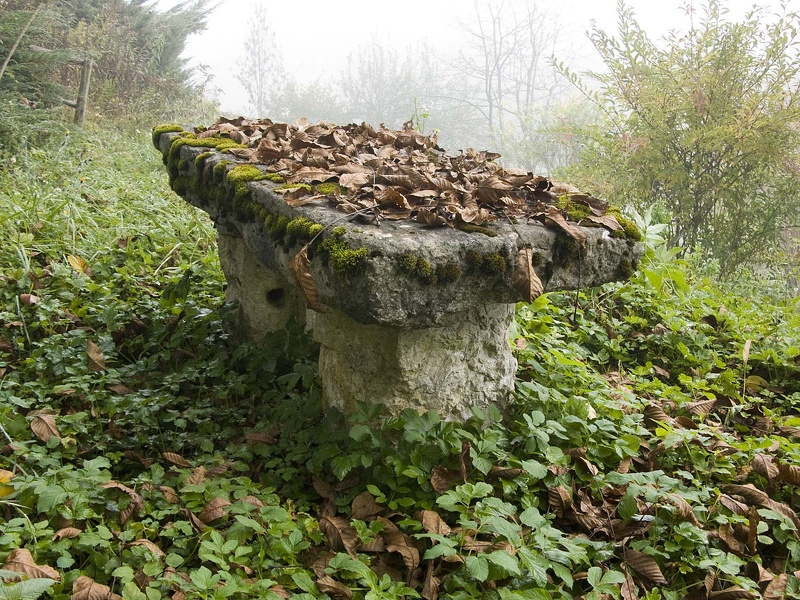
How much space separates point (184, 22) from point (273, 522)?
1142 centimetres

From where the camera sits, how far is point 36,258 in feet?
12.4

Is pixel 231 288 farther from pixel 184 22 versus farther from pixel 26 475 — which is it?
pixel 184 22

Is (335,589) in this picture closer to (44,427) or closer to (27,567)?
(27,567)

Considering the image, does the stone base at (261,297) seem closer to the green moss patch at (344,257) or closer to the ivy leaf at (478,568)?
the green moss patch at (344,257)

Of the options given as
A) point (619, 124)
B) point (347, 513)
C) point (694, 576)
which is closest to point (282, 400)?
point (347, 513)

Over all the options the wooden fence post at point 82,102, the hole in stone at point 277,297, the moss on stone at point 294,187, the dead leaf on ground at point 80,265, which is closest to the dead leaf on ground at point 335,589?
the moss on stone at point 294,187

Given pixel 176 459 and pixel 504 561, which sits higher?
pixel 504 561

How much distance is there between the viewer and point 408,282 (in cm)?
180

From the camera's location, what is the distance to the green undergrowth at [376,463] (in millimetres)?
1757

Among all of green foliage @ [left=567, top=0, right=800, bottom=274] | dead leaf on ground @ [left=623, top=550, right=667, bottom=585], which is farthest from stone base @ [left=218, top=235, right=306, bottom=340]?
green foliage @ [left=567, top=0, right=800, bottom=274]

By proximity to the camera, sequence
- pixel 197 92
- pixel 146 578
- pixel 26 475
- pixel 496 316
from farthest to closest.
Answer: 1. pixel 197 92
2. pixel 496 316
3. pixel 26 475
4. pixel 146 578

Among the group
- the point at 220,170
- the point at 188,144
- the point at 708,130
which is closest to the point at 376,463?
the point at 220,170

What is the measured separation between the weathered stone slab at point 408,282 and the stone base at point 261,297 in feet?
1.13

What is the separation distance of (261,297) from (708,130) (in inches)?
164
